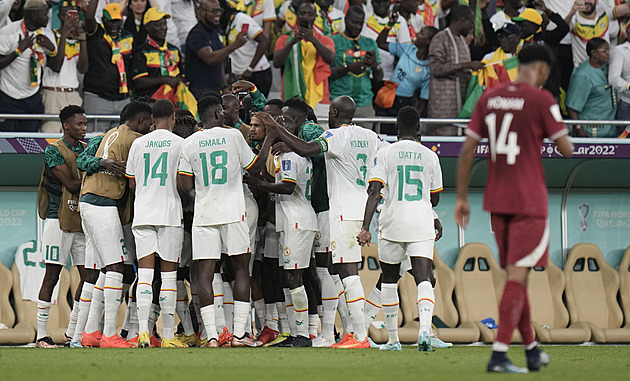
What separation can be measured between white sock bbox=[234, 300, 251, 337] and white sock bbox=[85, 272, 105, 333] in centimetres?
161

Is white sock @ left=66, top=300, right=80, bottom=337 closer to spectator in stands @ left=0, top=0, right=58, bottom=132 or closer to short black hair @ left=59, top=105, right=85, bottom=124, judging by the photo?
short black hair @ left=59, top=105, right=85, bottom=124

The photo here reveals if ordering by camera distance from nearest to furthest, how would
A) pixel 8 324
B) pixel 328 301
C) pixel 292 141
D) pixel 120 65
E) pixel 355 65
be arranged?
pixel 292 141
pixel 328 301
pixel 8 324
pixel 120 65
pixel 355 65

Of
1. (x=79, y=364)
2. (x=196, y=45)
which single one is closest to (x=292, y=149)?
(x=79, y=364)

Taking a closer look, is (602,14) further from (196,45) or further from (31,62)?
(31,62)

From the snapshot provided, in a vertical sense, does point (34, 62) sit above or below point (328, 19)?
below

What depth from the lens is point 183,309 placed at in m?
10.9

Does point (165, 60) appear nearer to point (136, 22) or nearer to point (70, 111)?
point (136, 22)

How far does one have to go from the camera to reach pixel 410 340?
44.7 ft

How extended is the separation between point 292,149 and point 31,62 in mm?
5906

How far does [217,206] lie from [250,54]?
5.28 metres

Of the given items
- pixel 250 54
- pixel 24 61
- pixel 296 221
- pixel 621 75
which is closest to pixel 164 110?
pixel 296 221

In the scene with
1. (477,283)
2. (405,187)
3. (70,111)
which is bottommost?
(477,283)

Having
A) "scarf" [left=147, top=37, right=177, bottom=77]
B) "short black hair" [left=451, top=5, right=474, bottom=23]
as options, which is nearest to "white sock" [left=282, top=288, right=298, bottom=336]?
"scarf" [left=147, top=37, right=177, bottom=77]

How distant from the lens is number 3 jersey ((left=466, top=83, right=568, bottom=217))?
247 inches
